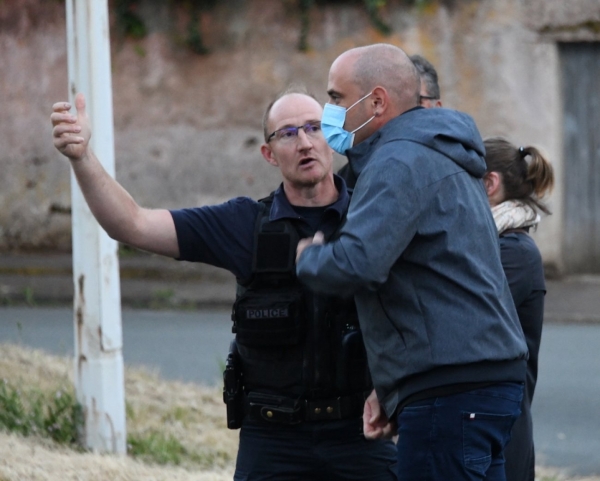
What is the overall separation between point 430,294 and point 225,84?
10904 millimetres

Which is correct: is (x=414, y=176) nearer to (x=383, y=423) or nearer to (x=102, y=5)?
(x=383, y=423)

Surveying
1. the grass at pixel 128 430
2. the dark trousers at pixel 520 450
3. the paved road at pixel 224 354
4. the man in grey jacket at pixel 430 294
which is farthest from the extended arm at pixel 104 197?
the paved road at pixel 224 354

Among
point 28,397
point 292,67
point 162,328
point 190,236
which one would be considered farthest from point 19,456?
point 292,67

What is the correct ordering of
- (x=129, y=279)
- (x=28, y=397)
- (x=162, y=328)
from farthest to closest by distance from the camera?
1. (x=129, y=279)
2. (x=162, y=328)
3. (x=28, y=397)

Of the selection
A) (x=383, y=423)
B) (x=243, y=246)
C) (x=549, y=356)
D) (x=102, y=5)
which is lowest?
(x=549, y=356)

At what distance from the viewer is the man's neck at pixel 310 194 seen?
3.56 meters

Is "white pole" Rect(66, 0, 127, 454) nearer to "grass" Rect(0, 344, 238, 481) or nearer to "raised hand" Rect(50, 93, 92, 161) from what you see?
"grass" Rect(0, 344, 238, 481)

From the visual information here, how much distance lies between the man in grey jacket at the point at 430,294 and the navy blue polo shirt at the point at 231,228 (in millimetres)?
554

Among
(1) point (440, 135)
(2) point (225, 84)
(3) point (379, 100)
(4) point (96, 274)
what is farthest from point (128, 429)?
(2) point (225, 84)

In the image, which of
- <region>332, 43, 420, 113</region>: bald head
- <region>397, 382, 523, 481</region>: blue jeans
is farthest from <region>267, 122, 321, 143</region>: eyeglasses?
<region>397, 382, 523, 481</region>: blue jeans

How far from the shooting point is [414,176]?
279 cm

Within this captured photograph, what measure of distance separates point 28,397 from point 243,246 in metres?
2.65

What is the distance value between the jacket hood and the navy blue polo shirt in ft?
1.64

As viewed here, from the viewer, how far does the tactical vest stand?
3.31 meters
